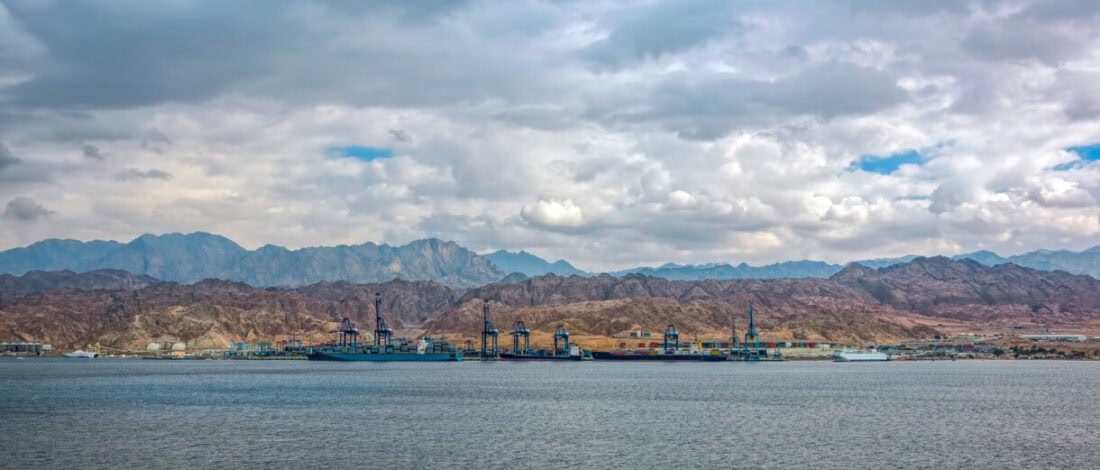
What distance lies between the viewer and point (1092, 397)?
138m

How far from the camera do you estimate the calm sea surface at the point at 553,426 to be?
250ft

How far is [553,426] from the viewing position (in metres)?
98.7

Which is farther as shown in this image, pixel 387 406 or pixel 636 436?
pixel 387 406

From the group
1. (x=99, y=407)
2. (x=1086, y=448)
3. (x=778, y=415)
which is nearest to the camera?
(x=1086, y=448)

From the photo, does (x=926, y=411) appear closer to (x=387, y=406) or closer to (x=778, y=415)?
(x=778, y=415)

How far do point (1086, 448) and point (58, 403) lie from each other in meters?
119

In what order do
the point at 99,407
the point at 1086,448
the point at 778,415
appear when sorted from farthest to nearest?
the point at 99,407, the point at 778,415, the point at 1086,448

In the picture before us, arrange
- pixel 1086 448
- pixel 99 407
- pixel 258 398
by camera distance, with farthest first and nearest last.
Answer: pixel 258 398, pixel 99 407, pixel 1086 448

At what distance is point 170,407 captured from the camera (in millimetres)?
120812

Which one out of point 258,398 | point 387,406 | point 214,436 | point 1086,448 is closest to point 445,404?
point 387,406

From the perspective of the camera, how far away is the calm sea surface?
3004 inches

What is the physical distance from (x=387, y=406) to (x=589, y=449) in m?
47.3

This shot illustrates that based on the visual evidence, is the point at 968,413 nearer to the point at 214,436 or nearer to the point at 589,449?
the point at 589,449

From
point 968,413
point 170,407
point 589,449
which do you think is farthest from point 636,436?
point 170,407
